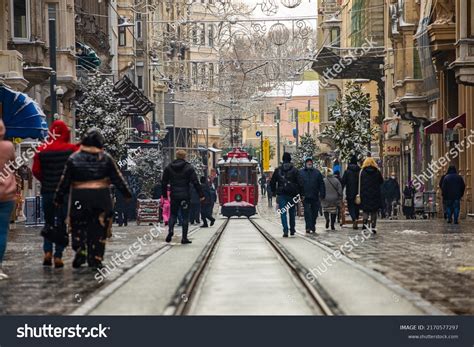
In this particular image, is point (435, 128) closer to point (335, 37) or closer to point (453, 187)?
point (453, 187)

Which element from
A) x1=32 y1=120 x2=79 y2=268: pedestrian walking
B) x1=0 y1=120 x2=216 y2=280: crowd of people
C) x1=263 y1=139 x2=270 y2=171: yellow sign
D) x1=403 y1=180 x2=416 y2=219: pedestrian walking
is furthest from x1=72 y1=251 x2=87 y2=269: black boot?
x1=263 y1=139 x2=270 y2=171: yellow sign

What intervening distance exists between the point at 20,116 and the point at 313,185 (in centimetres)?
832

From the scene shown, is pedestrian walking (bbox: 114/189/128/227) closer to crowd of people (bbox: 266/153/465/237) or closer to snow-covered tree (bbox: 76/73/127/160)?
crowd of people (bbox: 266/153/465/237)

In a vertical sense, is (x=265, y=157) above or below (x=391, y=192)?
above

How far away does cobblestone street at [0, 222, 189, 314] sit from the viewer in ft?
43.7

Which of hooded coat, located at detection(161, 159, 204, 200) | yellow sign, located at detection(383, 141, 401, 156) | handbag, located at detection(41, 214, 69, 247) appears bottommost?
handbag, located at detection(41, 214, 69, 247)

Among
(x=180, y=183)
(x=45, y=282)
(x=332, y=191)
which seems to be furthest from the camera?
(x=332, y=191)

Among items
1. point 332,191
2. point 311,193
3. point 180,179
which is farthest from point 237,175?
point 180,179

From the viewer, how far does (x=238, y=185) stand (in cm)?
6944

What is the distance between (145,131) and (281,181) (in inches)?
2514

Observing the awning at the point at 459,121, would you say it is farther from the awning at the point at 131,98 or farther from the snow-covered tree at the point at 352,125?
the awning at the point at 131,98

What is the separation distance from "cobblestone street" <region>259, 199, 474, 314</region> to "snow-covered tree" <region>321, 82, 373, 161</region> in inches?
1043
